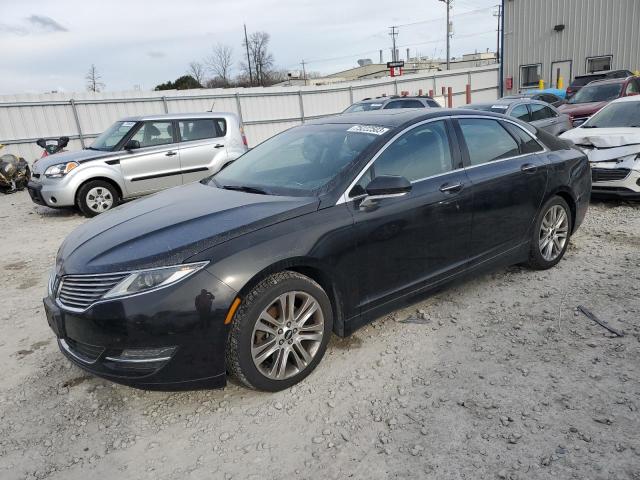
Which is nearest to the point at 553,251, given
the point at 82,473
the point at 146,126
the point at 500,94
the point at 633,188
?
the point at 633,188

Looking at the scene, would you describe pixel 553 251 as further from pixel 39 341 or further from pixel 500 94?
pixel 500 94

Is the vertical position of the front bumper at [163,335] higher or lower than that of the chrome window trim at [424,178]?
lower

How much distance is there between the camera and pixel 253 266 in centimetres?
268

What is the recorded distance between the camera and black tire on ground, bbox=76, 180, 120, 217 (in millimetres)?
8211

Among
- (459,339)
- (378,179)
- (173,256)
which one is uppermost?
(378,179)

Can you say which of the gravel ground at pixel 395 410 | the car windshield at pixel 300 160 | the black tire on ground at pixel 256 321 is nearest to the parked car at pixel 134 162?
the gravel ground at pixel 395 410

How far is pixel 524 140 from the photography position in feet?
14.4

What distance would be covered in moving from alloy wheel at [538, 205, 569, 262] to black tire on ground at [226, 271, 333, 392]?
2598 mm

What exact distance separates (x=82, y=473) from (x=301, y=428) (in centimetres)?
113

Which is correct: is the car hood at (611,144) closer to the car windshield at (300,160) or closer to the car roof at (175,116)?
the car windshield at (300,160)

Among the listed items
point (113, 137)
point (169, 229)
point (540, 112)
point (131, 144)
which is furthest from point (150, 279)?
point (540, 112)

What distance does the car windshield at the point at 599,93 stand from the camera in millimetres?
Answer: 13489

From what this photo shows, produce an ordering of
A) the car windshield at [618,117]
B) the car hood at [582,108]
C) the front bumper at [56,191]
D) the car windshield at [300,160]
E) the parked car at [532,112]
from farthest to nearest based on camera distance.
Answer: the car hood at [582,108] → the parked car at [532,112] → the front bumper at [56,191] → the car windshield at [618,117] → the car windshield at [300,160]

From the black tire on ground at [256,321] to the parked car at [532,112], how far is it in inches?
292
